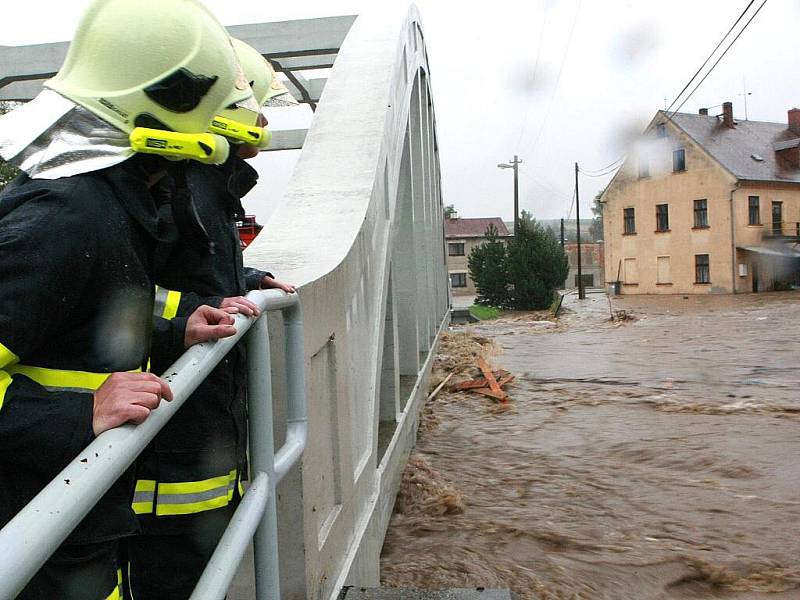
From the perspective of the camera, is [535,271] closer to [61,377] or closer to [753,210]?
[753,210]

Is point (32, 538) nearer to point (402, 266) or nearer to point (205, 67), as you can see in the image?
point (205, 67)

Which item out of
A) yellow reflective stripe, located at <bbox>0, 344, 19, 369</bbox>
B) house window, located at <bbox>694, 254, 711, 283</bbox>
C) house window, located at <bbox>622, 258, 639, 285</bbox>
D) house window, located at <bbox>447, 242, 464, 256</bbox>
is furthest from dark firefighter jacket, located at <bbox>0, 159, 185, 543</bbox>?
house window, located at <bbox>447, 242, 464, 256</bbox>

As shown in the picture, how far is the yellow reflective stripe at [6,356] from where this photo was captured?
1.26 metres

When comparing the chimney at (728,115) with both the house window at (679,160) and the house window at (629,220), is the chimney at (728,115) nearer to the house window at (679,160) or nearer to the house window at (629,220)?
the house window at (679,160)

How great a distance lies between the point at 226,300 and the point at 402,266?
670 centimetres

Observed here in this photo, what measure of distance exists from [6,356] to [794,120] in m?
43.8

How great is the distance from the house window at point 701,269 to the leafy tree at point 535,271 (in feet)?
21.1

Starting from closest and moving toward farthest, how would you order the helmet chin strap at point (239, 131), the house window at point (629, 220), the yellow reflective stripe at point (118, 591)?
the yellow reflective stripe at point (118, 591) → the helmet chin strap at point (239, 131) → the house window at point (629, 220)

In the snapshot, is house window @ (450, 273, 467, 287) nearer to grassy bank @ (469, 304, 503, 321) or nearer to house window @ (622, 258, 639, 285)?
house window @ (622, 258, 639, 285)

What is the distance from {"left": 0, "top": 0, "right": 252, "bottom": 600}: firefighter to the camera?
1280 mm

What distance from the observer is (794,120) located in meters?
39.0

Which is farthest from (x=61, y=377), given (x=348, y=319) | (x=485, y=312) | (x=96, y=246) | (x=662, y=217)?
(x=662, y=217)

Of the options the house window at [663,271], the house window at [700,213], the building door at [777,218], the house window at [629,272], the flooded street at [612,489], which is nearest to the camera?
the flooded street at [612,489]

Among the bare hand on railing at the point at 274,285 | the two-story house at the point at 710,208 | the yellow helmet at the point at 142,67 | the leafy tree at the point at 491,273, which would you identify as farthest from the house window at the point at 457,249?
the yellow helmet at the point at 142,67
